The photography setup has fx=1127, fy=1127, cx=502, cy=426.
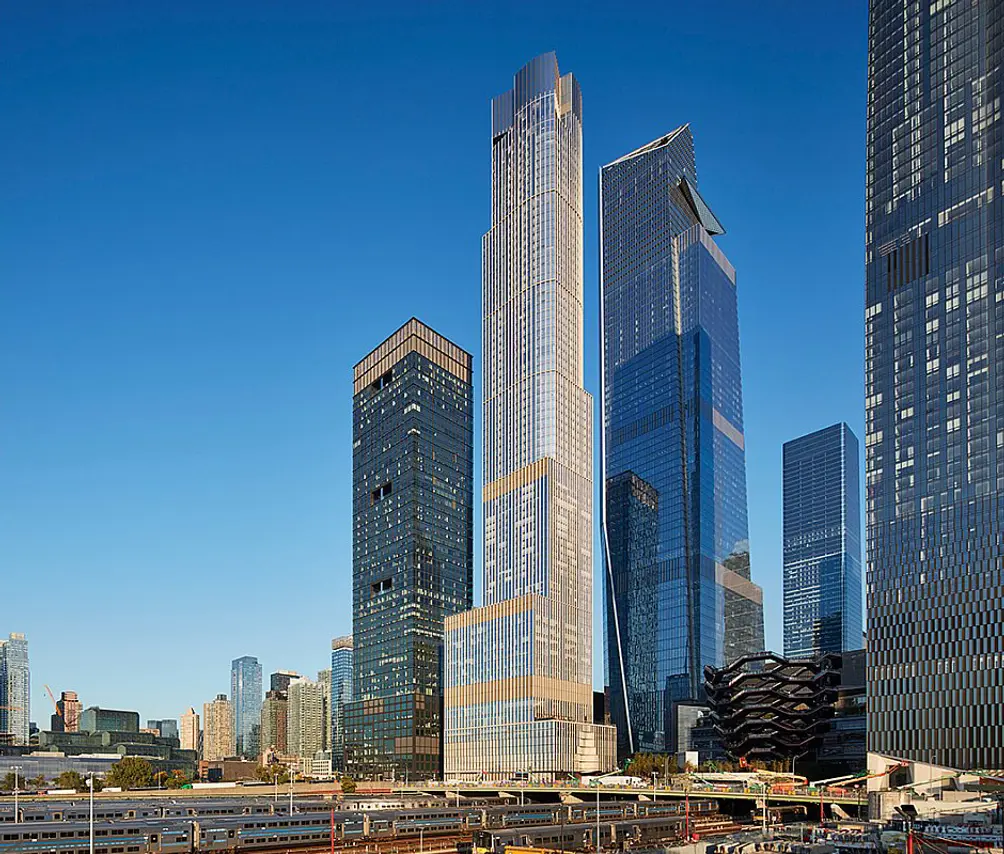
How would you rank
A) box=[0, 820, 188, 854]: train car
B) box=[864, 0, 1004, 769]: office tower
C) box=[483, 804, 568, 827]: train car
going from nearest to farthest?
box=[0, 820, 188, 854]: train car, box=[483, 804, 568, 827]: train car, box=[864, 0, 1004, 769]: office tower

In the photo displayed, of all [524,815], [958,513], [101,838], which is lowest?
[524,815]

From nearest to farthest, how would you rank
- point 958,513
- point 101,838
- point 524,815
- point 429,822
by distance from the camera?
point 101,838 < point 429,822 < point 524,815 < point 958,513

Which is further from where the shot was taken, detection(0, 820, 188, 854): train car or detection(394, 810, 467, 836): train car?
detection(394, 810, 467, 836): train car

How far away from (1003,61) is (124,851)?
18311 cm

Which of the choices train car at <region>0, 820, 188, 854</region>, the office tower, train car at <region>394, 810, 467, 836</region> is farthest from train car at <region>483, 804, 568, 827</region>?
the office tower

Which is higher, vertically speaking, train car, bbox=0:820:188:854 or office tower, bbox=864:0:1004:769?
office tower, bbox=864:0:1004:769

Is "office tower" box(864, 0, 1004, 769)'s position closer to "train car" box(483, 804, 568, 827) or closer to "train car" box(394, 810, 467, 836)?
"train car" box(483, 804, 568, 827)

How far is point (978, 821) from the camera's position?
11350cm

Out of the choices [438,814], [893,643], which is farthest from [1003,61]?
[438,814]

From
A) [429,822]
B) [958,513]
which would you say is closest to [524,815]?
[429,822]

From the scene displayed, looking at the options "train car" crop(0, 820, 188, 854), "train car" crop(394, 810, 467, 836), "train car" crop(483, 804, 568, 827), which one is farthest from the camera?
"train car" crop(483, 804, 568, 827)

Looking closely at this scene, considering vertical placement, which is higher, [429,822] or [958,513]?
[958,513]

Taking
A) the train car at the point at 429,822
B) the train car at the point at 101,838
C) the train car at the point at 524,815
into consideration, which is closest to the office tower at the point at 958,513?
the train car at the point at 524,815

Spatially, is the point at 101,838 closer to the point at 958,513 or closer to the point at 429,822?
the point at 429,822
